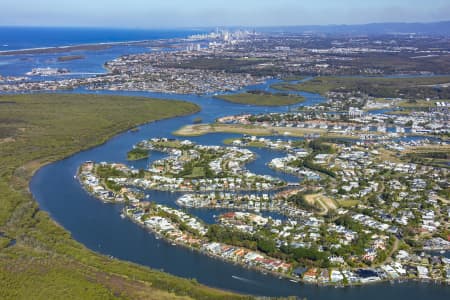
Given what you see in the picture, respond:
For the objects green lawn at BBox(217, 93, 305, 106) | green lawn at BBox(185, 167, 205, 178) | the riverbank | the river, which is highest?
green lawn at BBox(217, 93, 305, 106)

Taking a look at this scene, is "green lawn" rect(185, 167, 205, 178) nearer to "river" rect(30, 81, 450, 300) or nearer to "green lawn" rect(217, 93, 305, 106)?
"river" rect(30, 81, 450, 300)

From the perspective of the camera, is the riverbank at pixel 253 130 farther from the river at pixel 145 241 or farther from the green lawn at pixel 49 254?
the green lawn at pixel 49 254

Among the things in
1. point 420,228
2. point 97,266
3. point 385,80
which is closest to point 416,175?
point 420,228

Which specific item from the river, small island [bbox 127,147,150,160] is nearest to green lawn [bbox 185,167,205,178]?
the river

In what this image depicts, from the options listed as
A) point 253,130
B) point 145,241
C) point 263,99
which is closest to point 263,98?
point 263,99

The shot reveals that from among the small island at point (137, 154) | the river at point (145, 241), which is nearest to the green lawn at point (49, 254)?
the river at point (145, 241)

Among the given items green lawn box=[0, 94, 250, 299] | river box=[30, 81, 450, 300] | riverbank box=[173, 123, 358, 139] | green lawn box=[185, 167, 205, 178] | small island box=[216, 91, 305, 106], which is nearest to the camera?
green lawn box=[0, 94, 250, 299]

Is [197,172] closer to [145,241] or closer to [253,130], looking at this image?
[145,241]
